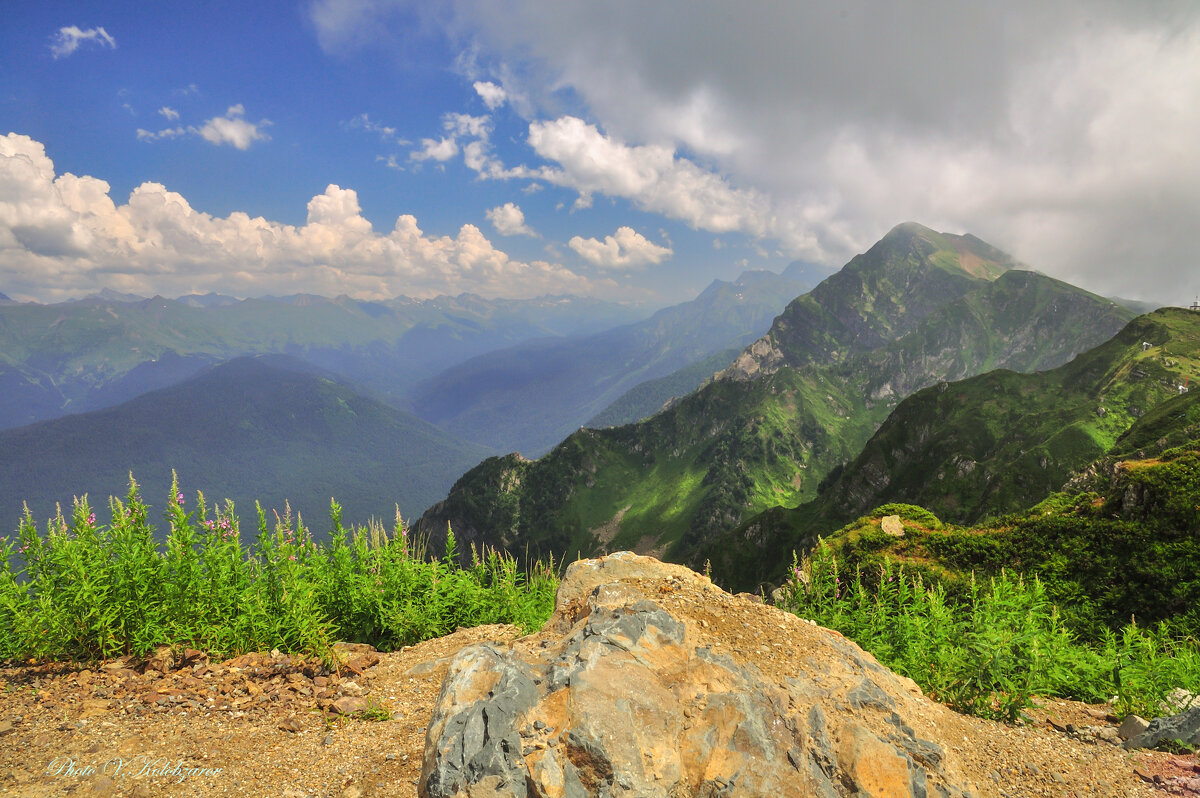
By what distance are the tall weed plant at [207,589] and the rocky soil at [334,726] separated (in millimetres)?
563

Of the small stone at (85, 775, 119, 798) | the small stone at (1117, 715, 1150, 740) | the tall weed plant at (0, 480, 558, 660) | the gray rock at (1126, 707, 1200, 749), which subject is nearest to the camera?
the small stone at (85, 775, 119, 798)

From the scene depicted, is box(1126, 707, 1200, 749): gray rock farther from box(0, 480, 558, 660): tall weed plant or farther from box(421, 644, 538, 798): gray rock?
box(0, 480, 558, 660): tall weed plant

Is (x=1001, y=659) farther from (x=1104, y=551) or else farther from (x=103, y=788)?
(x=1104, y=551)

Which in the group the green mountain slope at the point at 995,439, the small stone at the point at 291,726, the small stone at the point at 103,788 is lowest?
the green mountain slope at the point at 995,439

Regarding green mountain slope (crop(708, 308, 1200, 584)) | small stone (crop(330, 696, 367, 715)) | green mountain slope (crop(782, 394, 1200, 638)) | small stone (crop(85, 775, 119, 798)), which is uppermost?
small stone (crop(85, 775, 119, 798))

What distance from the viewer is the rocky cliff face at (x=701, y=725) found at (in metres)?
4.82

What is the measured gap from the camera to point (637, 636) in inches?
247

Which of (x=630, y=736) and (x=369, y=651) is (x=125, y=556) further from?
(x=630, y=736)

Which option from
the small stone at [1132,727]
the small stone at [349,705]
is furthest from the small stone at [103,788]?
the small stone at [1132,727]

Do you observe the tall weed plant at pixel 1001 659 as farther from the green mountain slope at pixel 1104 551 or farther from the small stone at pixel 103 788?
the small stone at pixel 103 788

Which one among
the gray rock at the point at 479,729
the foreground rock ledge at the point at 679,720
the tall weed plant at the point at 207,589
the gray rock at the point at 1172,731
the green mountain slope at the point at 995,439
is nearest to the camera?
the gray rock at the point at 479,729

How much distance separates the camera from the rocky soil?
6078mm

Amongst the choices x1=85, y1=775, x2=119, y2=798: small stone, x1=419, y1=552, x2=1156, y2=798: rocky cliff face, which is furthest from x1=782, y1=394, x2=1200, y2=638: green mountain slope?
x1=85, y1=775, x2=119, y2=798: small stone

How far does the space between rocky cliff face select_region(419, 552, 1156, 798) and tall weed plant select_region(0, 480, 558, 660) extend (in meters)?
5.28
